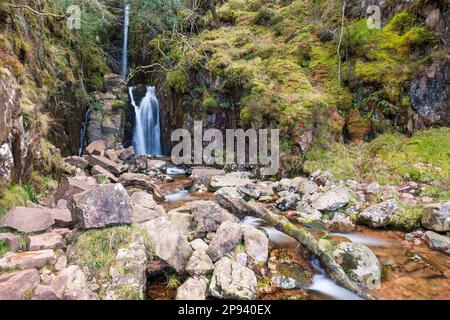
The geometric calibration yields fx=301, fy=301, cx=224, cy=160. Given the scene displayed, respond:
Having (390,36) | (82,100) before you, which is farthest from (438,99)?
(82,100)

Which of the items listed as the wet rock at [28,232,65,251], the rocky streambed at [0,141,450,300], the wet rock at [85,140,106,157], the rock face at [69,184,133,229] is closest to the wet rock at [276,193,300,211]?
the rocky streambed at [0,141,450,300]

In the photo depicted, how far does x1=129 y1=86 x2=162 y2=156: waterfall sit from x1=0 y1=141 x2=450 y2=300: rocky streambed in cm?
796

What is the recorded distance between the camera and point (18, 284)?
3.05m

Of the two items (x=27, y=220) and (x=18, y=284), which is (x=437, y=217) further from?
(x=27, y=220)

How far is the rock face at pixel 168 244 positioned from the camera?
12.9 feet

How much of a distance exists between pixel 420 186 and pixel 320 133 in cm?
311

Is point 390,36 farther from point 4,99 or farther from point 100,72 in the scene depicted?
point 100,72

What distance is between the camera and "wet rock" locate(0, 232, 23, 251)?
3730 mm

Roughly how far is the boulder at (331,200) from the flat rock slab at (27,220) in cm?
504

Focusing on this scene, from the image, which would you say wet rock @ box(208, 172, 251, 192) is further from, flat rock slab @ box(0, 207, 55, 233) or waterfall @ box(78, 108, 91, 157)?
waterfall @ box(78, 108, 91, 157)

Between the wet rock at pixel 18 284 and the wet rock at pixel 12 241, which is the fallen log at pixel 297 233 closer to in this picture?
the wet rock at pixel 12 241

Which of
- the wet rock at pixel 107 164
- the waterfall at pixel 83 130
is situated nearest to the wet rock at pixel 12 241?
the wet rock at pixel 107 164

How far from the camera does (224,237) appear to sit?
4258 millimetres

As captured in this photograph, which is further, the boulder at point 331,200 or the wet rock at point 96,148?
the wet rock at point 96,148
